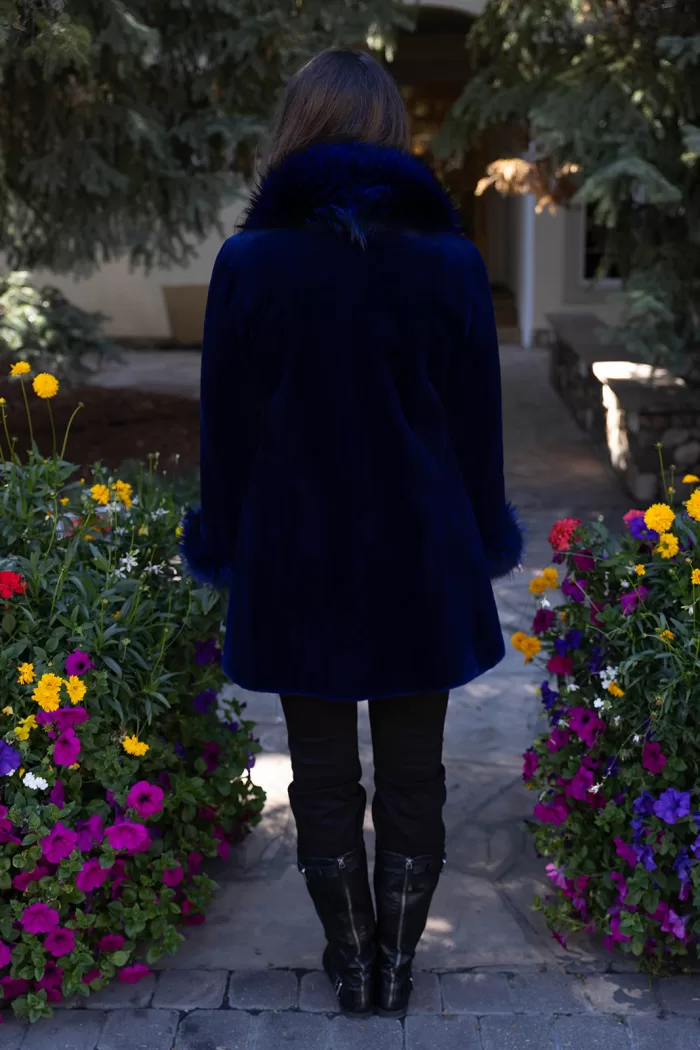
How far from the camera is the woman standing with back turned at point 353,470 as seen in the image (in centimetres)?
206

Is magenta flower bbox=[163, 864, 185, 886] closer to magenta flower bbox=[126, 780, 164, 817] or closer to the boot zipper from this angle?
magenta flower bbox=[126, 780, 164, 817]

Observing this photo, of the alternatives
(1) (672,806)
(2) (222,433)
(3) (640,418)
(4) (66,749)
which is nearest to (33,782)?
(4) (66,749)

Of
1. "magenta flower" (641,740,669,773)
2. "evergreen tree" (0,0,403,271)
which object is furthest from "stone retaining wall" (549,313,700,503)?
"magenta flower" (641,740,669,773)

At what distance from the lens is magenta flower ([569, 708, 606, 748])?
2.71 metres

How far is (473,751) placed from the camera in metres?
3.94

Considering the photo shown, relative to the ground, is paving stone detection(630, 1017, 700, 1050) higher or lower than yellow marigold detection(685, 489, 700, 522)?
lower

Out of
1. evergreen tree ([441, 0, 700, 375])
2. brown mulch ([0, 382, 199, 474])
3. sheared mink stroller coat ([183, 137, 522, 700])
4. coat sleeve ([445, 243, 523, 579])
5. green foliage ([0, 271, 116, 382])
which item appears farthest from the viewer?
brown mulch ([0, 382, 199, 474])

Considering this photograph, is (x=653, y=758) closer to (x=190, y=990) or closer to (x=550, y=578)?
(x=550, y=578)

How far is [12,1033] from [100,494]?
4.03ft

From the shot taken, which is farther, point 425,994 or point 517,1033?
point 425,994

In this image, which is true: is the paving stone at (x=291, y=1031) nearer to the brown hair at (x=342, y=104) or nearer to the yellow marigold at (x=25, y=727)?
the yellow marigold at (x=25, y=727)

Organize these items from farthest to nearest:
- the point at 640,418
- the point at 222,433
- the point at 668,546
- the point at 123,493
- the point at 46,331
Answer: the point at 46,331 → the point at 640,418 → the point at 123,493 → the point at 668,546 → the point at 222,433

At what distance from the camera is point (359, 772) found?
2.47m

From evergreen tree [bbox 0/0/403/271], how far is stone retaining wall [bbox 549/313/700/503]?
7.44 feet
